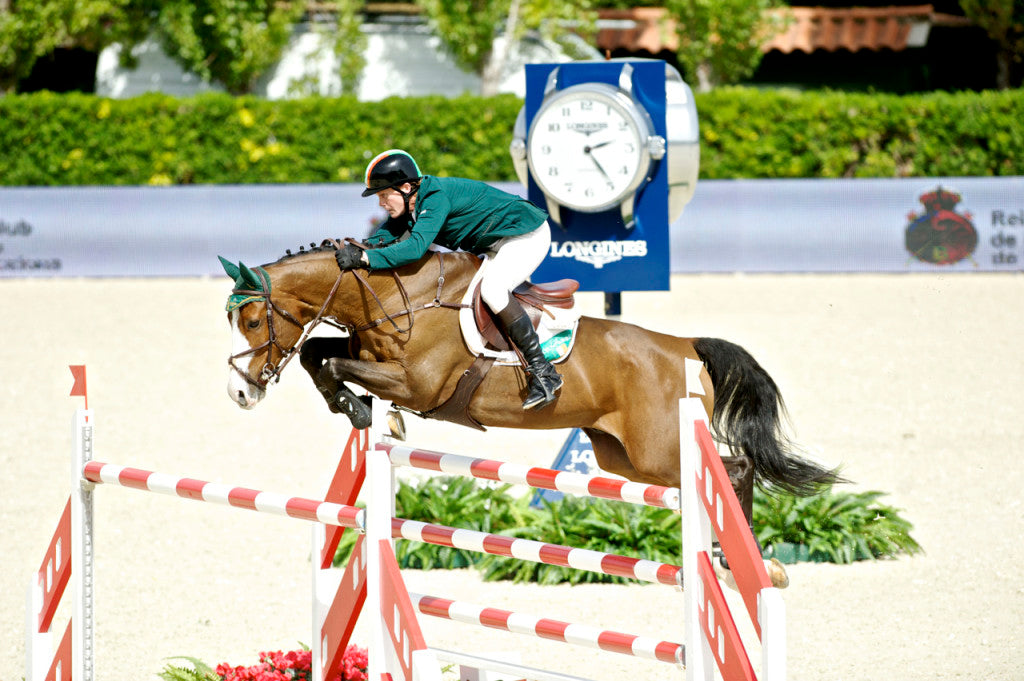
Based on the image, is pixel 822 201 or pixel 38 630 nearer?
pixel 38 630

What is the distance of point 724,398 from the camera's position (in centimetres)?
581

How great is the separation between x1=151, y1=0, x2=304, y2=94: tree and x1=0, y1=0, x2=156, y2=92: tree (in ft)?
2.45

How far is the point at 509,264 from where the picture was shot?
206 inches

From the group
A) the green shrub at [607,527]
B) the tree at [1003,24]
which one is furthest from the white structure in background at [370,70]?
the green shrub at [607,527]

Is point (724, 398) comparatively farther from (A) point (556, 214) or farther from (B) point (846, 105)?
(B) point (846, 105)

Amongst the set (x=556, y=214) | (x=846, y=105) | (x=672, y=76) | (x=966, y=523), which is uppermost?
(x=846, y=105)

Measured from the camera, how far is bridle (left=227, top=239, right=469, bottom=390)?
4.92 m

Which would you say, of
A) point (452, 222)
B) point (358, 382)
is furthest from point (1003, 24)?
point (358, 382)

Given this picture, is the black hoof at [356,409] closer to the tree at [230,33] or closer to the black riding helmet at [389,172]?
the black riding helmet at [389,172]

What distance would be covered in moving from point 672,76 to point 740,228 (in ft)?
33.1

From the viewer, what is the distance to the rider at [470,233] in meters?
5.01

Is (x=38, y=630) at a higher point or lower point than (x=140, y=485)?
lower

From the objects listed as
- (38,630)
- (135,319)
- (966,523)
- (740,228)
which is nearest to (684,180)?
(966,523)

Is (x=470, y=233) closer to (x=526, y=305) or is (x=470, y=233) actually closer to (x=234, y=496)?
(x=526, y=305)
